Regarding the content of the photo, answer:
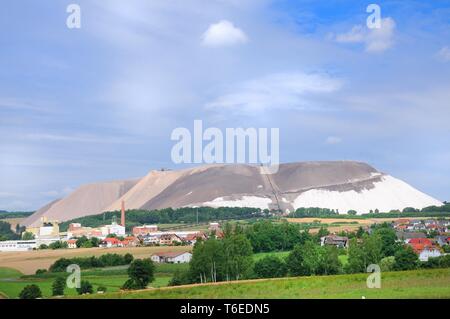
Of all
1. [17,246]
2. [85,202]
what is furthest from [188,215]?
[85,202]

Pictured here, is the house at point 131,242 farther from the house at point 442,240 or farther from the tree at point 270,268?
the house at point 442,240

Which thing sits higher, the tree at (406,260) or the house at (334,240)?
the house at (334,240)

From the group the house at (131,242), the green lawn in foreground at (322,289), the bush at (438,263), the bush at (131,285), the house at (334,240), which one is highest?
the house at (334,240)

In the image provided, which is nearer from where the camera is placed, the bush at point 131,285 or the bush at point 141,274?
the bush at point 131,285

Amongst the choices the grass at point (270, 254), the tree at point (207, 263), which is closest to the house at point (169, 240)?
the grass at point (270, 254)

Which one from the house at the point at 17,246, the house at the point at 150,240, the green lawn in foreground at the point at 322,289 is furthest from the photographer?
the house at the point at 150,240

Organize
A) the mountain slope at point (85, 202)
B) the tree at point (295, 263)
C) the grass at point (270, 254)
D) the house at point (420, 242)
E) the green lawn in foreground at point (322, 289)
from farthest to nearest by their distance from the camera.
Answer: the mountain slope at point (85, 202), the house at point (420, 242), the grass at point (270, 254), the tree at point (295, 263), the green lawn in foreground at point (322, 289)
